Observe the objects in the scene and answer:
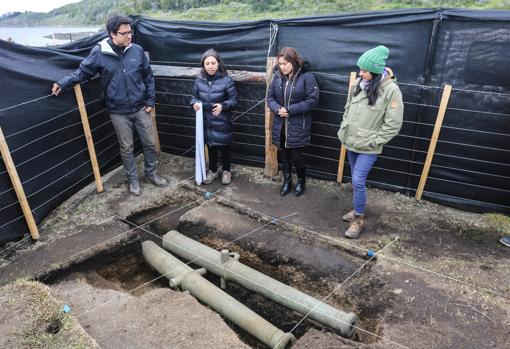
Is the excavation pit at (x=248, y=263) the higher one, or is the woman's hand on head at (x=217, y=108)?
the woman's hand on head at (x=217, y=108)

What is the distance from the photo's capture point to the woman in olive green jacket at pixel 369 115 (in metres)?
3.96

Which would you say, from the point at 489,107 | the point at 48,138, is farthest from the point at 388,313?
the point at 48,138

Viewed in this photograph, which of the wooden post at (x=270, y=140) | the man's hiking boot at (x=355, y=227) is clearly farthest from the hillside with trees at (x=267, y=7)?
the man's hiking boot at (x=355, y=227)

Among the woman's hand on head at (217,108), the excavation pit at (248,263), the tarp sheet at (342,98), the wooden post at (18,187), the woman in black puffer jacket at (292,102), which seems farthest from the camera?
the woman's hand on head at (217,108)

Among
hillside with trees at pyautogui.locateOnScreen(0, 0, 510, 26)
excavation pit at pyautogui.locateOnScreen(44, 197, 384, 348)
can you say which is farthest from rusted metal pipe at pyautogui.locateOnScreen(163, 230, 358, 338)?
hillside with trees at pyautogui.locateOnScreen(0, 0, 510, 26)

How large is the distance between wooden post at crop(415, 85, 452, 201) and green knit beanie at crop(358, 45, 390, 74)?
1.41 metres

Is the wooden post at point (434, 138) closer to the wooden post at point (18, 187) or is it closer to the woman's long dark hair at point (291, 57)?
the woman's long dark hair at point (291, 57)

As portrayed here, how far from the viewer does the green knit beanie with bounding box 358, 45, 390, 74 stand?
3.86 metres

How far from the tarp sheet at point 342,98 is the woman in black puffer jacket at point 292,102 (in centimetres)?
61

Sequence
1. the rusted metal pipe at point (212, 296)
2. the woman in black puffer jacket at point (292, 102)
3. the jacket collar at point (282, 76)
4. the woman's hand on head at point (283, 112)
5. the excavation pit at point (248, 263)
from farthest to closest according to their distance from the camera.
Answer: the woman's hand on head at point (283, 112)
the jacket collar at point (282, 76)
the woman in black puffer jacket at point (292, 102)
the excavation pit at point (248, 263)
the rusted metal pipe at point (212, 296)

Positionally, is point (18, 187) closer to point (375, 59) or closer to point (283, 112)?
point (283, 112)

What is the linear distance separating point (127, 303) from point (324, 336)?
1813 mm

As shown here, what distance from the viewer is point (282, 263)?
4.36m

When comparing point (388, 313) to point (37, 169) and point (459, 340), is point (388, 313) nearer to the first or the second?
point (459, 340)
